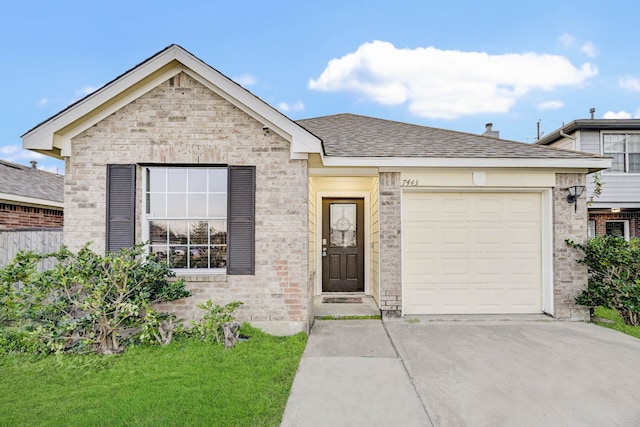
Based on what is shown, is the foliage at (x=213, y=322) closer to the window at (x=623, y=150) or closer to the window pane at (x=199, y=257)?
the window pane at (x=199, y=257)

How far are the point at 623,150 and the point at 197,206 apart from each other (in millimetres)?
12950

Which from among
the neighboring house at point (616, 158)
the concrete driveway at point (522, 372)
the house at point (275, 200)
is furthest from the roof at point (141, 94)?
the neighboring house at point (616, 158)

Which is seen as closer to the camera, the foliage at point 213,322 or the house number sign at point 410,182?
the foliage at point 213,322

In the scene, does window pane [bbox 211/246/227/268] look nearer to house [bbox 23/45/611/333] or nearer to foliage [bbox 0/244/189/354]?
house [bbox 23/45/611/333]

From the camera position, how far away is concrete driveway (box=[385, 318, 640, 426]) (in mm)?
2842

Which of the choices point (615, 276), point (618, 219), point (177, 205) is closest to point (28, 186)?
point (177, 205)

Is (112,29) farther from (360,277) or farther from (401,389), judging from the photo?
(401,389)

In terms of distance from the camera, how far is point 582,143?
1048 centimetres

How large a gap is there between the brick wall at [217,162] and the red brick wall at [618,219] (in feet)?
38.6

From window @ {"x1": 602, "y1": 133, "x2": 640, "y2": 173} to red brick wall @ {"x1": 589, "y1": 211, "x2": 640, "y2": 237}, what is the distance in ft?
5.38

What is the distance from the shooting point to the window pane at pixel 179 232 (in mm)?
5176

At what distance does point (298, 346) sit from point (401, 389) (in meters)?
1.63

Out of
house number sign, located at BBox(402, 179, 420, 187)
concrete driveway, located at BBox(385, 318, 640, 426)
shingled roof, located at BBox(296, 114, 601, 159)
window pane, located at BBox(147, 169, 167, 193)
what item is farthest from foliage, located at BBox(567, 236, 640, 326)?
window pane, located at BBox(147, 169, 167, 193)

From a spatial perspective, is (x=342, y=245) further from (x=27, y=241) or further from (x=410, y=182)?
(x=27, y=241)
